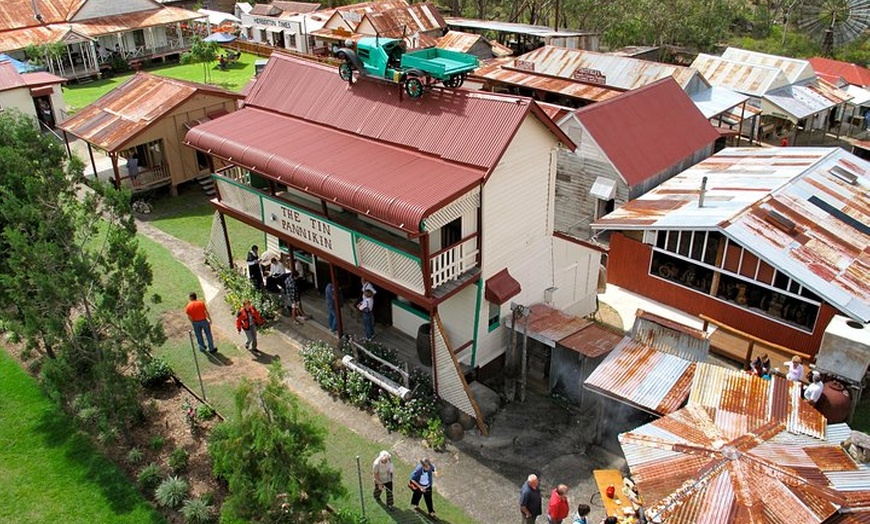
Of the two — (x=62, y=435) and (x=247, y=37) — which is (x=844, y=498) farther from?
(x=247, y=37)

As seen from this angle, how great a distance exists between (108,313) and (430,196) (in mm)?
7303

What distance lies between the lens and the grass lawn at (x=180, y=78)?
4328 centimetres

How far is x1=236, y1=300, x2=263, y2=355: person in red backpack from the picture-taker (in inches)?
738

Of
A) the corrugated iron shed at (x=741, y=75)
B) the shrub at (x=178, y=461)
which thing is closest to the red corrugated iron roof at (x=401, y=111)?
the shrub at (x=178, y=461)

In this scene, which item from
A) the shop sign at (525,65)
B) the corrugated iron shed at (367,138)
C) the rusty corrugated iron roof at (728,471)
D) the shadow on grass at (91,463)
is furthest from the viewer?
the shop sign at (525,65)

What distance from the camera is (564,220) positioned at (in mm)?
26766

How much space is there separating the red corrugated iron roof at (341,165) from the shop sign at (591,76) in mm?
21875

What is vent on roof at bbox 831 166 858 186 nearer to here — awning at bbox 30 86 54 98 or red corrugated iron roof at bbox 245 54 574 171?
red corrugated iron roof at bbox 245 54 574 171

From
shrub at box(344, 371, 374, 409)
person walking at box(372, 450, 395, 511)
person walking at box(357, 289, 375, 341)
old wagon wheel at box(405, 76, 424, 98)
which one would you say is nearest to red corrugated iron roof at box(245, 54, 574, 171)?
old wagon wheel at box(405, 76, 424, 98)

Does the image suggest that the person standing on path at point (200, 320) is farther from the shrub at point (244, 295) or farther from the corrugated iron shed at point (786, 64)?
the corrugated iron shed at point (786, 64)

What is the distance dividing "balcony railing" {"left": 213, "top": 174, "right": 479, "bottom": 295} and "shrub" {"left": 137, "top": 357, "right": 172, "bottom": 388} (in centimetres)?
473

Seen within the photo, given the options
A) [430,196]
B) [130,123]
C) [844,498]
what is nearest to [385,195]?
[430,196]

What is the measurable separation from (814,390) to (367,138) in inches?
484

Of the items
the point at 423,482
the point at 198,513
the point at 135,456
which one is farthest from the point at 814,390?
the point at 135,456
